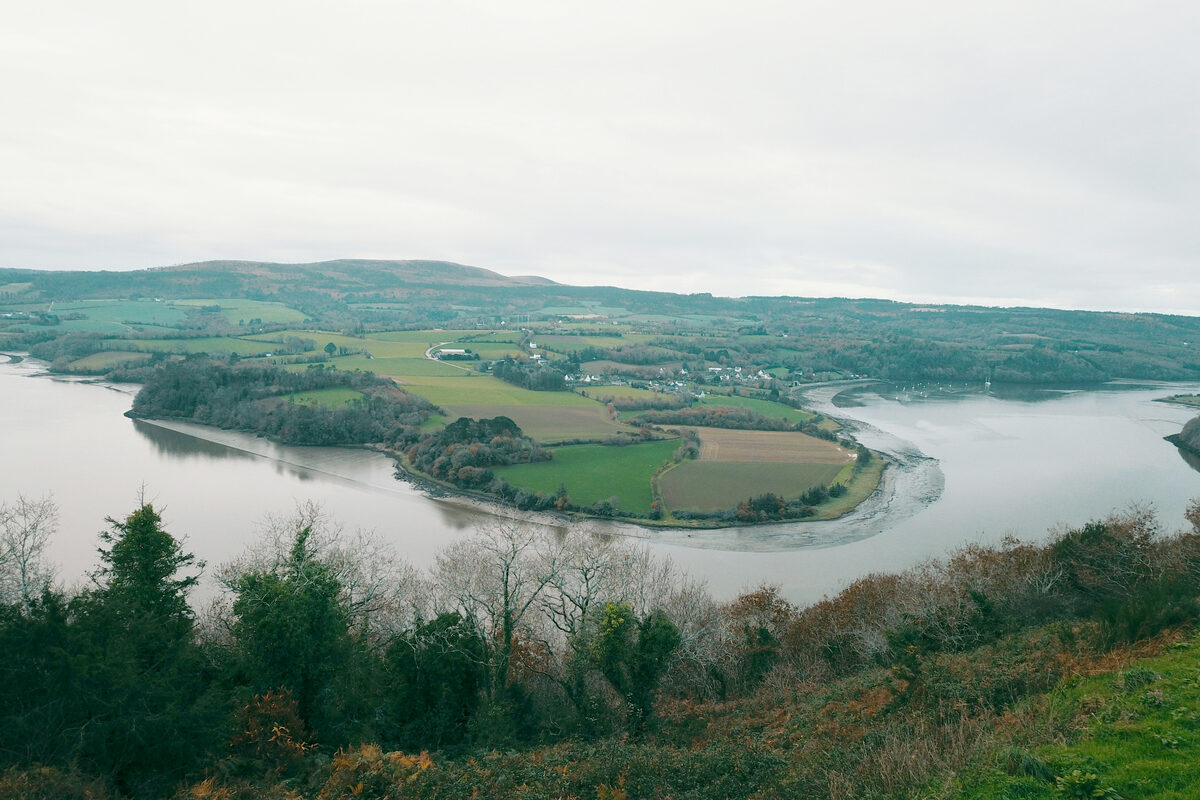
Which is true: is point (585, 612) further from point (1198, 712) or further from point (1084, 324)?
point (1084, 324)

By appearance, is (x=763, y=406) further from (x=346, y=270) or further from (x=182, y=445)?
(x=346, y=270)

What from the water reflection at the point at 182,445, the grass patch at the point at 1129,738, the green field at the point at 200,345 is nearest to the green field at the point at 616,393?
the water reflection at the point at 182,445

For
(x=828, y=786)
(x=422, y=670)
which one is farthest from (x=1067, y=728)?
(x=422, y=670)

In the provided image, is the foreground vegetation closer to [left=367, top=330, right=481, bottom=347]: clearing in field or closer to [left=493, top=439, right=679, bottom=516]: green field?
[left=493, top=439, right=679, bottom=516]: green field

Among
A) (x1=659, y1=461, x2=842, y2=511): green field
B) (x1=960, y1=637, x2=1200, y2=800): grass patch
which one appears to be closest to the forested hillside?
(x1=659, y1=461, x2=842, y2=511): green field

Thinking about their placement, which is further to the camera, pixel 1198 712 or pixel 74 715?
pixel 74 715

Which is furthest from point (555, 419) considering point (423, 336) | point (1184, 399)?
point (1184, 399)
